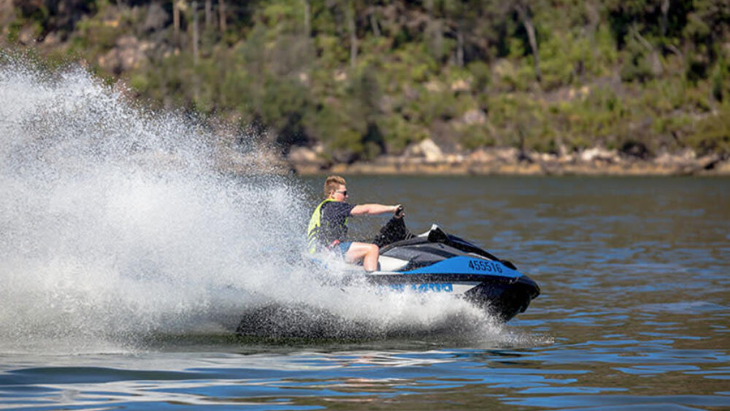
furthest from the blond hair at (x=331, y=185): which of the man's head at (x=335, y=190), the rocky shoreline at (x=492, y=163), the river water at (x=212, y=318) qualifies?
the rocky shoreline at (x=492, y=163)

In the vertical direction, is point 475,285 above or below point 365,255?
below

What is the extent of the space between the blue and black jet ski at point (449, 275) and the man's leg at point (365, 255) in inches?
6.5

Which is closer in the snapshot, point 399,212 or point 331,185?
point 399,212

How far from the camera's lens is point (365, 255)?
44.9ft

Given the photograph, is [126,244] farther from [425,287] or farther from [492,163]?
[492,163]

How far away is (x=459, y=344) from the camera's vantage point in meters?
13.3

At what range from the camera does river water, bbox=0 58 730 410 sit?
412 inches

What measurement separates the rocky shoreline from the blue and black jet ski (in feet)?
307

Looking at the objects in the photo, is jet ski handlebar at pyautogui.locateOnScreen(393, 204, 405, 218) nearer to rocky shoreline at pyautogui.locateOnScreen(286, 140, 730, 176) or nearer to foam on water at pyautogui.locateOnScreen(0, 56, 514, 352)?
foam on water at pyautogui.locateOnScreen(0, 56, 514, 352)

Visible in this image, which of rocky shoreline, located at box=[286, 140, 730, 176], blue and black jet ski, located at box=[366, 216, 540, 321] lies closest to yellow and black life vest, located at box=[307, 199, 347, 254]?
blue and black jet ski, located at box=[366, 216, 540, 321]

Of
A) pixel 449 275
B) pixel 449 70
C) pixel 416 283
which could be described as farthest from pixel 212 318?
pixel 449 70

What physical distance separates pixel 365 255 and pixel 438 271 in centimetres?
86

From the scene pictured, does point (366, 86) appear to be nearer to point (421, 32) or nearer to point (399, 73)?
point (399, 73)

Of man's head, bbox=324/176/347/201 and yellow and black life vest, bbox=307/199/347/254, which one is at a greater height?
man's head, bbox=324/176/347/201
